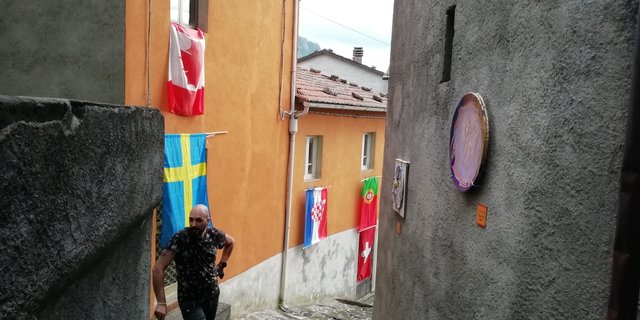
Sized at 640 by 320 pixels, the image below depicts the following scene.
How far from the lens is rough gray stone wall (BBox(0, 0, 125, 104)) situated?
6441mm

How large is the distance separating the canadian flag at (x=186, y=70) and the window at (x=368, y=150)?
8.58 m

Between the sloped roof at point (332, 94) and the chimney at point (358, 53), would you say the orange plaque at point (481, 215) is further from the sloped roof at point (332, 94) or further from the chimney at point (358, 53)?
the chimney at point (358, 53)

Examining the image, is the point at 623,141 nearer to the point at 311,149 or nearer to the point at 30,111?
the point at 30,111

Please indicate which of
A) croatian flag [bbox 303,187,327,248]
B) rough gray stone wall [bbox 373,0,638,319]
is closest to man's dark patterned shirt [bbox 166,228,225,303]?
rough gray stone wall [bbox 373,0,638,319]

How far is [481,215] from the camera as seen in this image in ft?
12.1

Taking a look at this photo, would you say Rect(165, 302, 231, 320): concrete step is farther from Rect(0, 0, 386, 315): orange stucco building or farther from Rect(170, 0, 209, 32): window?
Rect(170, 0, 209, 32): window

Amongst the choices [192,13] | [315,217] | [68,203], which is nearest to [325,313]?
[315,217]

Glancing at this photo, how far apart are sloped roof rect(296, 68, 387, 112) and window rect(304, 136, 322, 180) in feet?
3.42

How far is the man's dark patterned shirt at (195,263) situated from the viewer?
482cm

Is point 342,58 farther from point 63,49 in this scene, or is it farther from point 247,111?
point 63,49

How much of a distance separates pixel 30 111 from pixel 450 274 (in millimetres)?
3896

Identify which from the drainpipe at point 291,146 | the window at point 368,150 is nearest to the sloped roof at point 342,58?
the window at point 368,150

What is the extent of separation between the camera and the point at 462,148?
407 cm

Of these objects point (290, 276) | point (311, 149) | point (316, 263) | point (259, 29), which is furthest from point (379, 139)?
point (259, 29)
